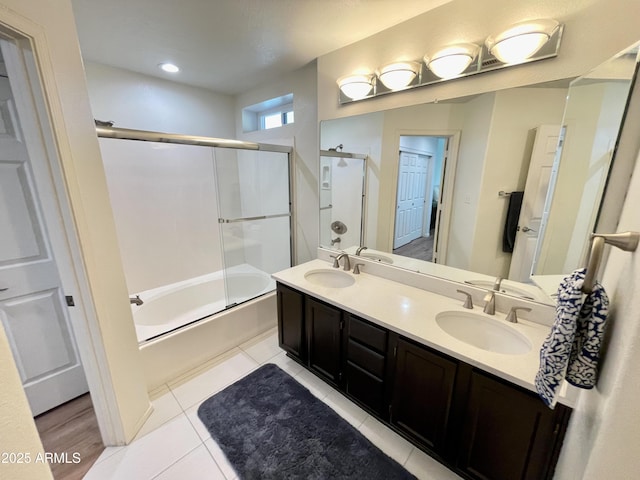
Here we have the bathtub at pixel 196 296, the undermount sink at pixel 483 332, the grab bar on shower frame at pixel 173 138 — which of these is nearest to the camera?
the undermount sink at pixel 483 332

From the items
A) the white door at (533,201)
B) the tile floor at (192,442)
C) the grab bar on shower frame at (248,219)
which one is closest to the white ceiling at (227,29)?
the white door at (533,201)

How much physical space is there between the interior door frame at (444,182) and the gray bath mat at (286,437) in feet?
4.11

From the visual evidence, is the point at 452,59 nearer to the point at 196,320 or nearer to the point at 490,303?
the point at 490,303

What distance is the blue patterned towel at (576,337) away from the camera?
715 mm

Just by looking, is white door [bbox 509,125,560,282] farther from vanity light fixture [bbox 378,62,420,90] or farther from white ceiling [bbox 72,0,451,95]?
white ceiling [bbox 72,0,451,95]

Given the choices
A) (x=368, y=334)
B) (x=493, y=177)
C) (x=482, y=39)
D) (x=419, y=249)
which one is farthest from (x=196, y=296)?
(x=482, y=39)

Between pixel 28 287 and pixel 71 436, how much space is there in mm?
947

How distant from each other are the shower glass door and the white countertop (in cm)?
87

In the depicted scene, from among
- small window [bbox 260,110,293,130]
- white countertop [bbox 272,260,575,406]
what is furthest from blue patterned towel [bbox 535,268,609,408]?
small window [bbox 260,110,293,130]

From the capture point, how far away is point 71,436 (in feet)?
5.17

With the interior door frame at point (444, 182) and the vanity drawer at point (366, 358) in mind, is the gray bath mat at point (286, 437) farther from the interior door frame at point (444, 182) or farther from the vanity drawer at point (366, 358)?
the interior door frame at point (444, 182)

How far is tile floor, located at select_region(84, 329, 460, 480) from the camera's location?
1388 mm

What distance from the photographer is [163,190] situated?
2822 millimetres

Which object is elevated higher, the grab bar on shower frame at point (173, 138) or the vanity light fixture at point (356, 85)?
the vanity light fixture at point (356, 85)
